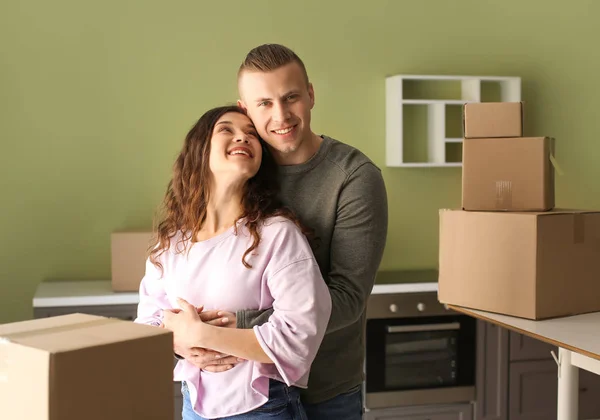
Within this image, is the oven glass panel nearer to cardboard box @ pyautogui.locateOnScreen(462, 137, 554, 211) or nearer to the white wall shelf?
the white wall shelf

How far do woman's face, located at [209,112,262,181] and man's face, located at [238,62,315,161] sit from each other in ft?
0.13

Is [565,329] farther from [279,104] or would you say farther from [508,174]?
[279,104]

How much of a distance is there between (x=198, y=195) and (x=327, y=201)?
30 centimetres

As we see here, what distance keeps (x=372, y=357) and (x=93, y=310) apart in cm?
119

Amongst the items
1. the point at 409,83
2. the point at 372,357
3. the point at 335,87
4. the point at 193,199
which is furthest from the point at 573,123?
the point at 193,199

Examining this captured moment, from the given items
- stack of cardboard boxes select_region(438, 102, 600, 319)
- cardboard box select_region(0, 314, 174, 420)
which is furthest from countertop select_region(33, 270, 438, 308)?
cardboard box select_region(0, 314, 174, 420)

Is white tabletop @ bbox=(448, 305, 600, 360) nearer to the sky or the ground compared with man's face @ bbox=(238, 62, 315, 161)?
nearer to the ground

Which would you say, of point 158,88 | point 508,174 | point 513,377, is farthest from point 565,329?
point 158,88

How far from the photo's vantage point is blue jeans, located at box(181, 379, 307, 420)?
1.65m

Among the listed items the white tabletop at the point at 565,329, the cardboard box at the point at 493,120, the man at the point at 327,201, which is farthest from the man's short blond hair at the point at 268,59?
the white tabletop at the point at 565,329

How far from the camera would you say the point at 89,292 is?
129 inches

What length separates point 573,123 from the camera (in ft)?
13.4

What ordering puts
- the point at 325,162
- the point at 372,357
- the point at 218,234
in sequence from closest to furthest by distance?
the point at 218,234, the point at 325,162, the point at 372,357

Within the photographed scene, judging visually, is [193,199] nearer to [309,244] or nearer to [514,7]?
[309,244]
